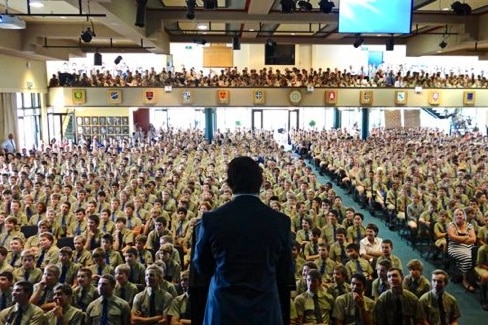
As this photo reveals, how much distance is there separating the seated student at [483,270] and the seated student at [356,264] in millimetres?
1631

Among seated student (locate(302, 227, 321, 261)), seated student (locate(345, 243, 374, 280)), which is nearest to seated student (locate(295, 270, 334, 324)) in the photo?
seated student (locate(345, 243, 374, 280))

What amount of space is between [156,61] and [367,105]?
1250 centimetres

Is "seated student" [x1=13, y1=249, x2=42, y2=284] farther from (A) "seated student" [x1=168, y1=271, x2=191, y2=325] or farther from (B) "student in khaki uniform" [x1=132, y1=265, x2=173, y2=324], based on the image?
(A) "seated student" [x1=168, y1=271, x2=191, y2=325]

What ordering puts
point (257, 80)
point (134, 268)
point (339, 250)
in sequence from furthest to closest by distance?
point (257, 80)
point (339, 250)
point (134, 268)

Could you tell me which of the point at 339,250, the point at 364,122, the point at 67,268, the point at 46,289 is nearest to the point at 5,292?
the point at 46,289

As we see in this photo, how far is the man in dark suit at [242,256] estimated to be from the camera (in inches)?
79.0

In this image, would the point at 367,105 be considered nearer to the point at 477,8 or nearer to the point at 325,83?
the point at 325,83

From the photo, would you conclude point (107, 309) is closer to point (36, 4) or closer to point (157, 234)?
point (157, 234)

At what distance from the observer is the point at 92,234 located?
7.37 metres

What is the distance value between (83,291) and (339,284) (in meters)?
2.67

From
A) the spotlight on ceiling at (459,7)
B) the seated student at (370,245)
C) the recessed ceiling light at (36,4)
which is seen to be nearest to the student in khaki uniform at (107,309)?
the seated student at (370,245)

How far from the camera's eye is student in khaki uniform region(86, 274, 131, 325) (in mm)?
4816

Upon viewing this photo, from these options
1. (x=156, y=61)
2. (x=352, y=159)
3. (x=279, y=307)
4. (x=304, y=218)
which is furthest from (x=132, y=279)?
(x=156, y=61)

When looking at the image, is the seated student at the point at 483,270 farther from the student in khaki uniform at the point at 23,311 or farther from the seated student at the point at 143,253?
the student in khaki uniform at the point at 23,311
